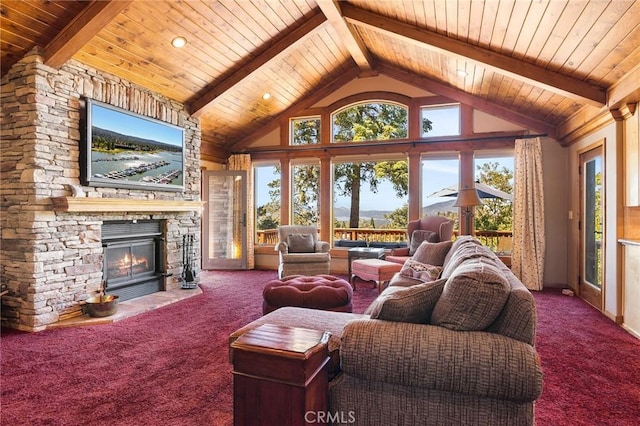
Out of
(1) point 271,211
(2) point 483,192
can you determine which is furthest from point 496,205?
(1) point 271,211

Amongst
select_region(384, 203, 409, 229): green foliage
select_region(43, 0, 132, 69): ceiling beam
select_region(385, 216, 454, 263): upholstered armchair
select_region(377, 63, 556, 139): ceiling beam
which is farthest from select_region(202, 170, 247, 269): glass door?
select_region(43, 0, 132, 69): ceiling beam

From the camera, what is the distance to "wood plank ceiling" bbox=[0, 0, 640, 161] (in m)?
3.07

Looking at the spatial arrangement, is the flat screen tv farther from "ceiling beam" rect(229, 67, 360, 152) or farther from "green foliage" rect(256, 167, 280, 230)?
"green foliage" rect(256, 167, 280, 230)

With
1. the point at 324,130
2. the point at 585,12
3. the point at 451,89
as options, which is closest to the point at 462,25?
the point at 585,12

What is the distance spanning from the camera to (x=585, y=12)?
272 centimetres

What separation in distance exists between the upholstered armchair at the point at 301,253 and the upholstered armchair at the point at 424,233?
3.22 feet

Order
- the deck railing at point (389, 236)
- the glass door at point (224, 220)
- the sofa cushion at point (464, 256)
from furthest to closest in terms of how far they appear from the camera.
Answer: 1. the glass door at point (224, 220)
2. the deck railing at point (389, 236)
3. the sofa cushion at point (464, 256)

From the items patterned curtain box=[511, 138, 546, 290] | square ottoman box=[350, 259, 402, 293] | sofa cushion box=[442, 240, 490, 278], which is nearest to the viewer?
sofa cushion box=[442, 240, 490, 278]

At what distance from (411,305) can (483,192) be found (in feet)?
15.7

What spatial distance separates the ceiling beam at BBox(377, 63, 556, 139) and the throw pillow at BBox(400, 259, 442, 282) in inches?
130

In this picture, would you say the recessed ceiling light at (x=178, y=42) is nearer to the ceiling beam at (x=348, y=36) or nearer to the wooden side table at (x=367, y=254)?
the ceiling beam at (x=348, y=36)

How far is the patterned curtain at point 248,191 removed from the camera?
22.7 feet

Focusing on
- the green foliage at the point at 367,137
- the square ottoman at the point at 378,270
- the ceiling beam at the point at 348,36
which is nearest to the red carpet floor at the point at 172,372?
the square ottoman at the point at 378,270

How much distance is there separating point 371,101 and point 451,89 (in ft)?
4.49
